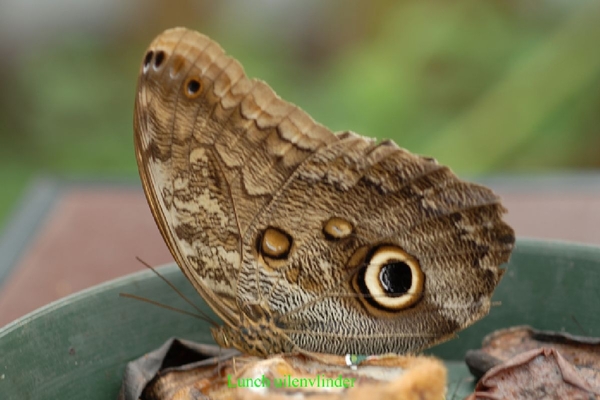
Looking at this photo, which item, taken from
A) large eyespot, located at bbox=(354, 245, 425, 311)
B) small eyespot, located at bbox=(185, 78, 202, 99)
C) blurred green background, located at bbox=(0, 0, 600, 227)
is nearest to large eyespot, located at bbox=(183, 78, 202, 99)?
small eyespot, located at bbox=(185, 78, 202, 99)

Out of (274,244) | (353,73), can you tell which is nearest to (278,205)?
(274,244)

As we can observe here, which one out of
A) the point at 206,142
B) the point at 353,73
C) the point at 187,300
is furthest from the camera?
the point at 353,73

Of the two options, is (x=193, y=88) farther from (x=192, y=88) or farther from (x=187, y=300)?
(x=187, y=300)

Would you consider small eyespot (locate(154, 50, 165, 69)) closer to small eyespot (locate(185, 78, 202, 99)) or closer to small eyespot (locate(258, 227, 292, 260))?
small eyespot (locate(185, 78, 202, 99))

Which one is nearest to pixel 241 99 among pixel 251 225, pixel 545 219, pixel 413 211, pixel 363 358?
pixel 251 225

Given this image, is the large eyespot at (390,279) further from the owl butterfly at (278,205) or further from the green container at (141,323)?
the green container at (141,323)

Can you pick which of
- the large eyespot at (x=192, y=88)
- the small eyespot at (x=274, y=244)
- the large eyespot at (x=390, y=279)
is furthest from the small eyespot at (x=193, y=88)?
the large eyespot at (x=390, y=279)
